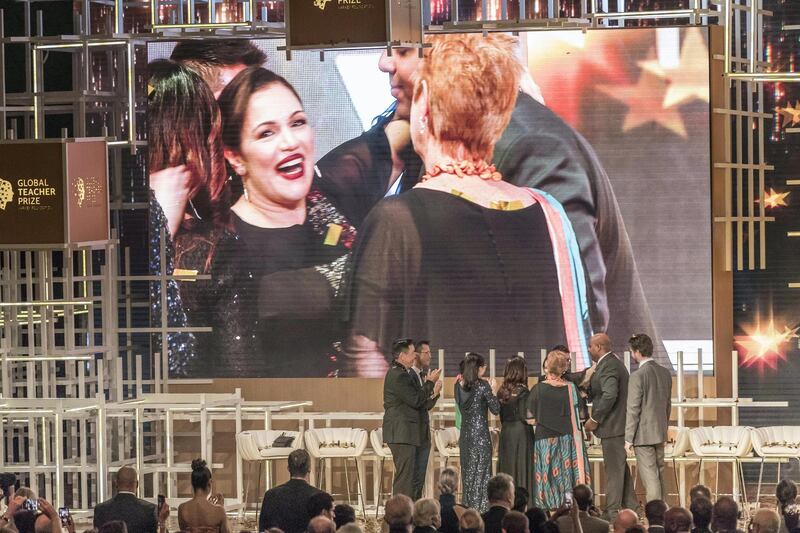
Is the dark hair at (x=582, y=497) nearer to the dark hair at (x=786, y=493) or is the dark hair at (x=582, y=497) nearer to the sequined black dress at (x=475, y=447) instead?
the dark hair at (x=786, y=493)

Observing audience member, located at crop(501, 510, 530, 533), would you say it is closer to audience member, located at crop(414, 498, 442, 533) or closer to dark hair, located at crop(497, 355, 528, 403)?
audience member, located at crop(414, 498, 442, 533)

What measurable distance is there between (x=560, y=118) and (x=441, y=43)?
112cm

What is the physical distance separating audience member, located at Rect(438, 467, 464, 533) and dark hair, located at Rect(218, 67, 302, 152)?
518 cm

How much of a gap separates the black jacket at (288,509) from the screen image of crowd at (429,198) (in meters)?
5.17

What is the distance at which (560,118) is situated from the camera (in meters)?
12.8

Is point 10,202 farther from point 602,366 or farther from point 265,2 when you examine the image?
point 602,366

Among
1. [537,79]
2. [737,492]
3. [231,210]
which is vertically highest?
[537,79]

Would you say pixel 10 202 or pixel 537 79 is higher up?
pixel 537 79

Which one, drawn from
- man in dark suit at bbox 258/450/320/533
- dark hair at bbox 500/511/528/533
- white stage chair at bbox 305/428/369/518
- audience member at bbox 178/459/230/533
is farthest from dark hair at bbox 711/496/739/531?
white stage chair at bbox 305/428/369/518

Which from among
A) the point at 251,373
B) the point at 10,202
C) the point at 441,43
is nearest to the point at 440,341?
the point at 251,373

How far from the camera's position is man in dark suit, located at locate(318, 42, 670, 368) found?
12703mm

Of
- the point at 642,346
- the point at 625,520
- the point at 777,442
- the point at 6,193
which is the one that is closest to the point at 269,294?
the point at 6,193

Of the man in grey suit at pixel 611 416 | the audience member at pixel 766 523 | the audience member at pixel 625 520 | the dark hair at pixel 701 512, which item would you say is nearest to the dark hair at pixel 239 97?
the man in grey suit at pixel 611 416

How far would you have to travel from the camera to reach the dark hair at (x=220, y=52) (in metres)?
13.0
